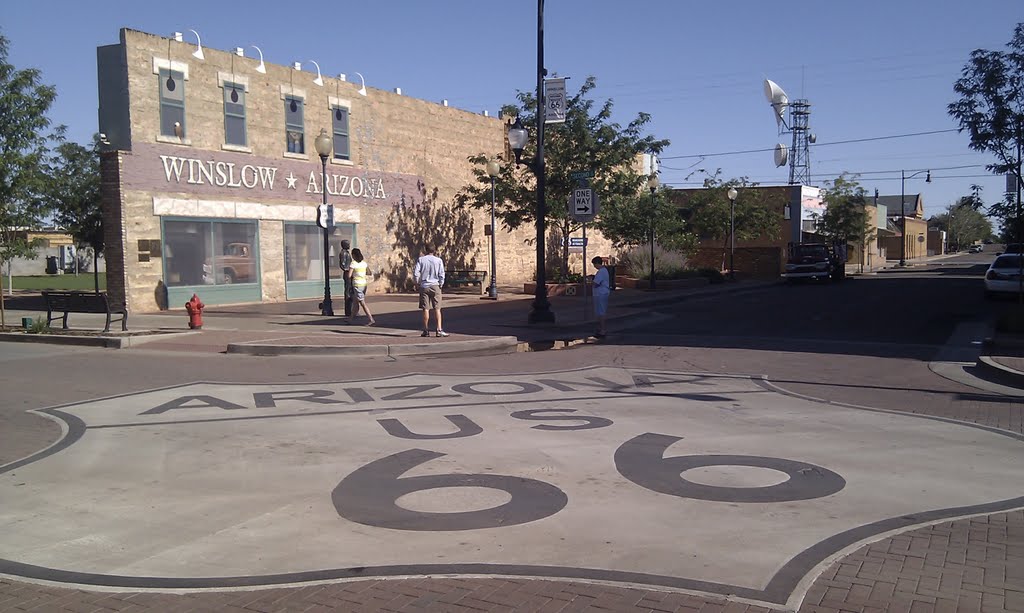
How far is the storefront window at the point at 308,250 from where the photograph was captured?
2788cm

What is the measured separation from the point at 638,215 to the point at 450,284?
26.7 ft

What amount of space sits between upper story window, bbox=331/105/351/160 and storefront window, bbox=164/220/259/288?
4726 mm

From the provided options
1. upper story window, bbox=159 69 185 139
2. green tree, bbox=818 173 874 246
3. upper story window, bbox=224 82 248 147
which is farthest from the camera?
green tree, bbox=818 173 874 246

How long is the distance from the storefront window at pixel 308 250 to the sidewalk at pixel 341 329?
148 cm

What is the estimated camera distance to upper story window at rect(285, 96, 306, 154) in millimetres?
27422

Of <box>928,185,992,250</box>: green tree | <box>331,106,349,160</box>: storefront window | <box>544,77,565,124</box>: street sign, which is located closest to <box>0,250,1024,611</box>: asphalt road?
<box>544,77,565,124</box>: street sign

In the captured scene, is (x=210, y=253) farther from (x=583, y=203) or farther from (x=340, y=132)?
(x=583, y=203)

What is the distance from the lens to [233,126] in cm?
2559

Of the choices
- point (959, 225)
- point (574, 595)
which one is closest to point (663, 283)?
point (574, 595)

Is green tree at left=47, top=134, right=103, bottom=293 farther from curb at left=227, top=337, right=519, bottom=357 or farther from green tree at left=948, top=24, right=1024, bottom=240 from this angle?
green tree at left=948, top=24, right=1024, bottom=240

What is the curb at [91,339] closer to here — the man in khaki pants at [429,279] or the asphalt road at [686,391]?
the asphalt road at [686,391]

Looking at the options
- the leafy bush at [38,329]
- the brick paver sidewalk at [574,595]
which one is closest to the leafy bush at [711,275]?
the leafy bush at [38,329]

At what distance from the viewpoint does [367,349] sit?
15.0 meters

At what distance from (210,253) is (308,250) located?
424 cm
